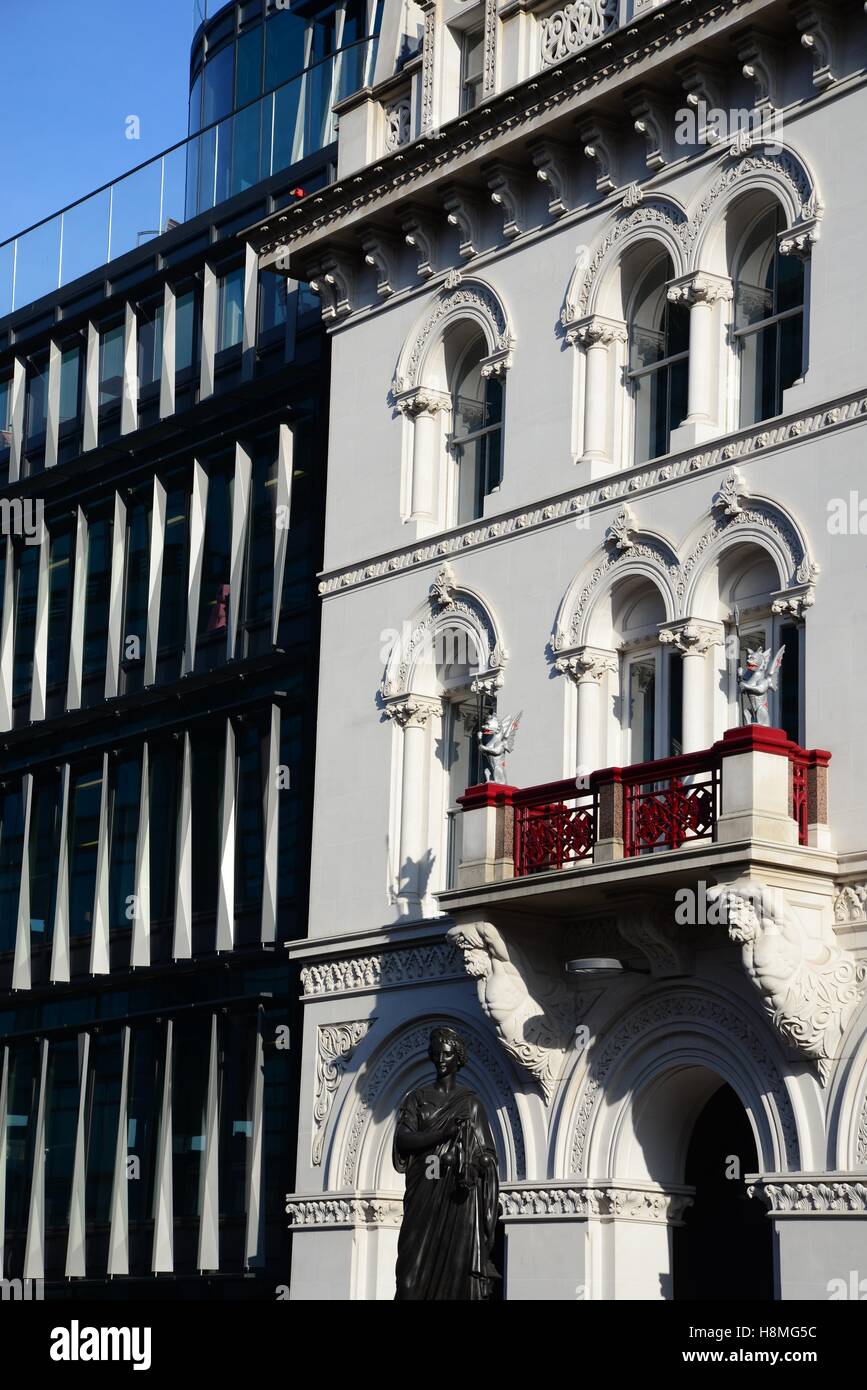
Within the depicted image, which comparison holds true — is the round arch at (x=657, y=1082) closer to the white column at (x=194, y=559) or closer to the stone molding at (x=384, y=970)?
the stone molding at (x=384, y=970)

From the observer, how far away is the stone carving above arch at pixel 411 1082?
26.2m

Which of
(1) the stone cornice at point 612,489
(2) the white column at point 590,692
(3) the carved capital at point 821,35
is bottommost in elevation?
(2) the white column at point 590,692

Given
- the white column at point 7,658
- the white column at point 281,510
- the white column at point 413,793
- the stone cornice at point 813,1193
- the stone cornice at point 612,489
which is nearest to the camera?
the stone cornice at point 813,1193

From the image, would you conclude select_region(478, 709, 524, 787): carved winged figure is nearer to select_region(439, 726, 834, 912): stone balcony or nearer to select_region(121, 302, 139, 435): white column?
select_region(439, 726, 834, 912): stone balcony

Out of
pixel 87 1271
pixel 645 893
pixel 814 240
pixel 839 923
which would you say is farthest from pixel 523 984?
pixel 87 1271

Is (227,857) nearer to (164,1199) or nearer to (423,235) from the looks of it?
(164,1199)

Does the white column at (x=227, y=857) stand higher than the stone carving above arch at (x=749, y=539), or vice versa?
the stone carving above arch at (x=749, y=539)

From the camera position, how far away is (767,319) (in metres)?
25.8

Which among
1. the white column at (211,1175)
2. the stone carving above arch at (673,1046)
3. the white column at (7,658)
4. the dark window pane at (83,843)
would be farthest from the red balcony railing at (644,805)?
the white column at (7,658)

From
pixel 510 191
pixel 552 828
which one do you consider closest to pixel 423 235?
pixel 510 191

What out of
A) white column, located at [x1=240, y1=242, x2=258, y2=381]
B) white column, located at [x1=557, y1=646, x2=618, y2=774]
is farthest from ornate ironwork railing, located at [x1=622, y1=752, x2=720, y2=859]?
white column, located at [x1=240, y1=242, x2=258, y2=381]

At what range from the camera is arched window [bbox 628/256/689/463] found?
88.3ft

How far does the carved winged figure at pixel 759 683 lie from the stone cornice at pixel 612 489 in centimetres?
248

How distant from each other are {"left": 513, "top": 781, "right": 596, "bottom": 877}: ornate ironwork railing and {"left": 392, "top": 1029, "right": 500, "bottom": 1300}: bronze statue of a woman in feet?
8.76
